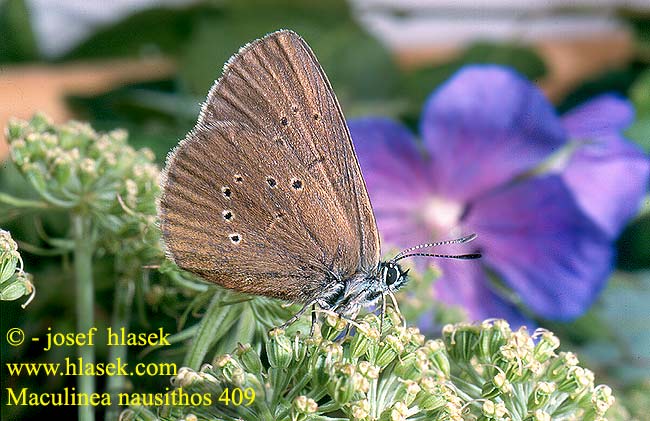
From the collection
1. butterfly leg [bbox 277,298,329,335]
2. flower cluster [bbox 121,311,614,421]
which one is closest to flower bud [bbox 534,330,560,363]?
flower cluster [bbox 121,311,614,421]

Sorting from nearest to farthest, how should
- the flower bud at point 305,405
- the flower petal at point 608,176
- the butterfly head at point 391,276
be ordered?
the flower bud at point 305,405, the butterfly head at point 391,276, the flower petal at point 608,176

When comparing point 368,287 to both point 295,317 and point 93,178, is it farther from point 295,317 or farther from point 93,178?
point 93,178

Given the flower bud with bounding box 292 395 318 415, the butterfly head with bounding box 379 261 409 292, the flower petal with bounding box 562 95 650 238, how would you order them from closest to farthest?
the flower bud with bounding box 292 395 318 415, the butterfly head with bounding box 379 261 409 292, the flower petal with bounding box 562 95 650 238

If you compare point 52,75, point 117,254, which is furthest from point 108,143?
point 52,75

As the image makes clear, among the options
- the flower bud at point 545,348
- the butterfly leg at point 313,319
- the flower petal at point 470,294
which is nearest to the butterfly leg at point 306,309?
the butterfly leg at point 313,319

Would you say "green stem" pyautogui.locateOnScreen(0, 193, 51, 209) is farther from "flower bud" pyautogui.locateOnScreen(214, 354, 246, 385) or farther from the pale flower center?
the pale flower center

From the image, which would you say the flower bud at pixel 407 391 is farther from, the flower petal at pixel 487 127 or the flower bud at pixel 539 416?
the flower petal at pixel 487 127
